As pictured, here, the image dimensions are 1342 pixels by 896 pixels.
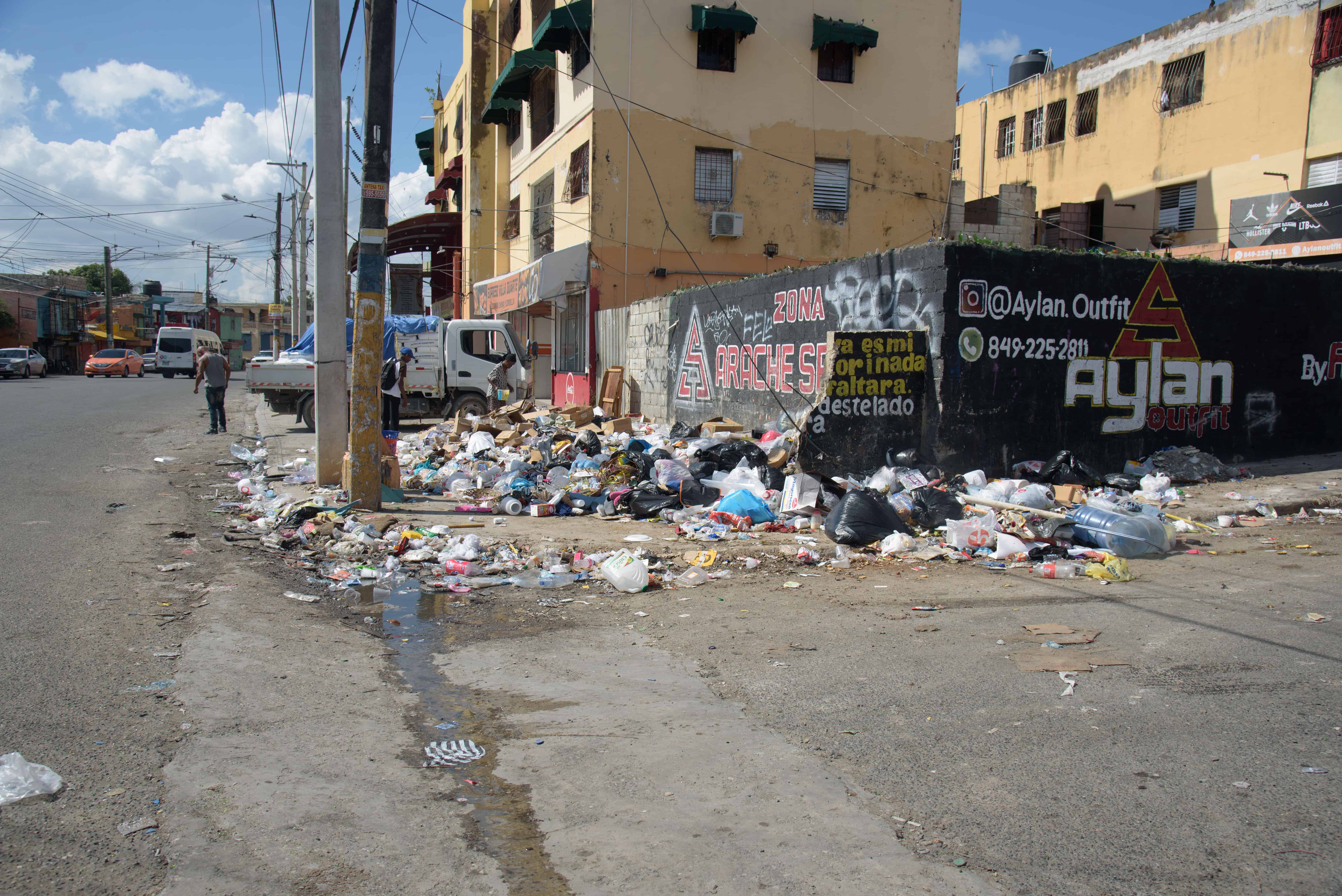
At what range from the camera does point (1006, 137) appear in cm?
2778

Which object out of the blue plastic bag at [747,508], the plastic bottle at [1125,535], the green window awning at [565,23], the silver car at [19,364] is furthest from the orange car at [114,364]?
the plastic bottle at [1125,535]

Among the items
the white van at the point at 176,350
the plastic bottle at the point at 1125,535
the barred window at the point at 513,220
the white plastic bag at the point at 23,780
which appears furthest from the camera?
the white van at the point at 176,350

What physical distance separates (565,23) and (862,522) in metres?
14.8

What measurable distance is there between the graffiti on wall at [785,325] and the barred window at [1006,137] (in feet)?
61.5

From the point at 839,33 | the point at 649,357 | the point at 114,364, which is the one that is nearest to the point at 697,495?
the point at 649,357

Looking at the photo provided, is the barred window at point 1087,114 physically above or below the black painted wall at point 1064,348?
above

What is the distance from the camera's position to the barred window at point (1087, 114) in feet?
79.3

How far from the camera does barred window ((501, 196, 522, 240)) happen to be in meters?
25.0

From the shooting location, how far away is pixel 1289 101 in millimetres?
18922

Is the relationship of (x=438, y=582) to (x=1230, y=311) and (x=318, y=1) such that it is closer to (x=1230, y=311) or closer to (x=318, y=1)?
(x=318, y=1)

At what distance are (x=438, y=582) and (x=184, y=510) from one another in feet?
12.9

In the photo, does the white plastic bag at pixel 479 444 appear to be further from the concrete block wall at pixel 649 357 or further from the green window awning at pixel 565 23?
the green window awning at pixel 565 23

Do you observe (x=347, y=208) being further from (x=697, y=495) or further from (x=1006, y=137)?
(x=1006, y=137)

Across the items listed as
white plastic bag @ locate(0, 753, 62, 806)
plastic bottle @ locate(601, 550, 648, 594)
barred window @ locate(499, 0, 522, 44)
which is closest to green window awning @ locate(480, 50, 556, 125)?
barred window @ locate(499, 0, 522, 44)
